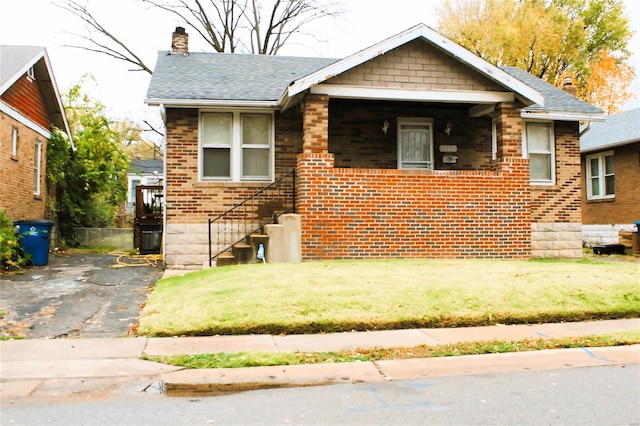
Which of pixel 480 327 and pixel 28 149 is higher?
pixel 28 149

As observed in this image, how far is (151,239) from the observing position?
A: 16344 mm

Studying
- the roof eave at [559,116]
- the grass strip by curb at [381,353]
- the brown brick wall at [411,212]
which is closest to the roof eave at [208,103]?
the brown brick wall at [411,212]

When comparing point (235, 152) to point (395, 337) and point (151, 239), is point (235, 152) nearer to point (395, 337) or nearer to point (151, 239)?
point (151, 239)

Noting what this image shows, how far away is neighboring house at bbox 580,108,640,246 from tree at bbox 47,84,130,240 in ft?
61.4

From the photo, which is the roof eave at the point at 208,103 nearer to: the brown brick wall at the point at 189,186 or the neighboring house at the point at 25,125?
the brown brick wall at the point at 189,186

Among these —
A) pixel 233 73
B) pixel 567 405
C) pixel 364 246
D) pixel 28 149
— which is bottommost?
pixel 567 405

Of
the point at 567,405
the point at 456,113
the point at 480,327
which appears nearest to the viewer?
the point at 567,405

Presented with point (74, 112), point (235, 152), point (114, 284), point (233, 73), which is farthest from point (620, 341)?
point (74, 112)

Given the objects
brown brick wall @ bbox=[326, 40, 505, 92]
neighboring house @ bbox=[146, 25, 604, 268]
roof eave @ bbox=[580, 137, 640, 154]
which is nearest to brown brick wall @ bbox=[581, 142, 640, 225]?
roof eave @ bbox=[580, 137, 640, 154]

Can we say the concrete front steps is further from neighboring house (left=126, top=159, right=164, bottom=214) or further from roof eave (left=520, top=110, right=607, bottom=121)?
neighboring house (left=126, top=159, right=164, bottom=214)

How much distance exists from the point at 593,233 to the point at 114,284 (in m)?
18.6

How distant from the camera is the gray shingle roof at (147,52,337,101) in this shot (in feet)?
42.3

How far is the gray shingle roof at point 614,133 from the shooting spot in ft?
65.3

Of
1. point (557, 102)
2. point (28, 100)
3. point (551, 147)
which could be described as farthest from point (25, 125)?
point (557, 102)
